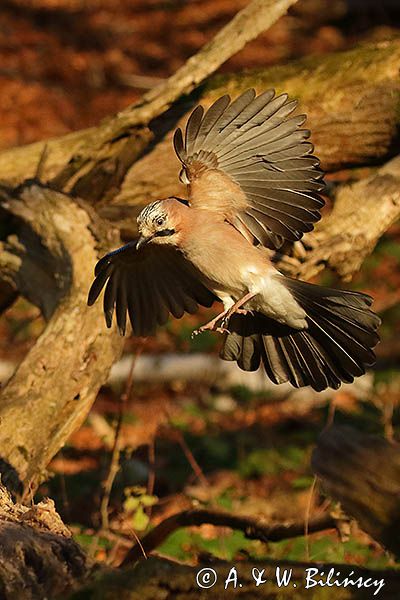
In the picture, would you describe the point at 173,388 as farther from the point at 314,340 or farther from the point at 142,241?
the point at 142,241

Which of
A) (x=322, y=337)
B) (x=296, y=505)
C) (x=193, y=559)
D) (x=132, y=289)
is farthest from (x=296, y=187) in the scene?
(x=296, y=505)

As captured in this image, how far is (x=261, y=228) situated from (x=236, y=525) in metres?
1.37

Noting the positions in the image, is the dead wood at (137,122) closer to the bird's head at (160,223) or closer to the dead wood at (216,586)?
the bird's head at (160,223)

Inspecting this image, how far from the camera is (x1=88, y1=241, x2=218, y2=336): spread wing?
429 centimetres

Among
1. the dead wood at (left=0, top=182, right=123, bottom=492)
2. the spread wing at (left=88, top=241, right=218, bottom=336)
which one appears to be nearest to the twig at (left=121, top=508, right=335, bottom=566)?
the dead wood at (left=0, top=182, right=123, bottom=492)

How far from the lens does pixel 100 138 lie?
5242 mm

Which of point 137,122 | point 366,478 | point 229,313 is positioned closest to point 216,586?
point 366,478

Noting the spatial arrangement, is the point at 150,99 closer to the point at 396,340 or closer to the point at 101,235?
the point at 101,235

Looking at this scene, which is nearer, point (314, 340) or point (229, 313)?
point (229, 313)

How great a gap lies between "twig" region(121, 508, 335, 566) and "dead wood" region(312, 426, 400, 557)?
193cm

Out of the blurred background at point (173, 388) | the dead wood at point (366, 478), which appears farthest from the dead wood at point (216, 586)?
the blurred background at point (173, 388)

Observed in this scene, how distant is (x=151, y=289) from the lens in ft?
14.4

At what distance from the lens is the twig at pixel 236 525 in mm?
4328

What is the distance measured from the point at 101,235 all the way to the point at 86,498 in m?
1.92
